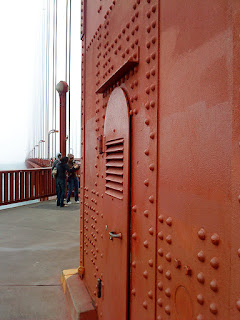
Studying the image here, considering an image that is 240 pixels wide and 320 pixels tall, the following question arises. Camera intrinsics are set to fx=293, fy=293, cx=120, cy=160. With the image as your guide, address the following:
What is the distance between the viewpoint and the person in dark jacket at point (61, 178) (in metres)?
9.04

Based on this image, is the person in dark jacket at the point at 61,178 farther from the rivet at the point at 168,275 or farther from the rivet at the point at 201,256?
the rivet at the point at 201,256

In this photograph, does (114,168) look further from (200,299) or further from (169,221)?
(200,299)

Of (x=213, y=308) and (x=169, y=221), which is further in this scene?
(x=169, y=221)

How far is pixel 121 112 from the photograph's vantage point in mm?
1954

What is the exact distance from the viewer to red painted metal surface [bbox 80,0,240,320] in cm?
98

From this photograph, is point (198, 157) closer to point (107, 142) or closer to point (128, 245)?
point (128, 245)

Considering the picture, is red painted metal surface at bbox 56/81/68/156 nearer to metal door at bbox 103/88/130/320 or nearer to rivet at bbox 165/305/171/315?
metal door at bbox 103/88/130/320

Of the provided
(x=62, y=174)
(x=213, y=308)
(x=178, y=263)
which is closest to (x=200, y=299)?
(x=213, y=308)

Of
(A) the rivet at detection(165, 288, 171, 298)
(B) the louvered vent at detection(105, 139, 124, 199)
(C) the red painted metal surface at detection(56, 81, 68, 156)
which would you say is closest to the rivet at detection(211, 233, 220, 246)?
(A) the rivet at detection(165, 288, 171, 298)

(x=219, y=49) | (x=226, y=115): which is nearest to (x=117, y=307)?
(x=226, y=115)

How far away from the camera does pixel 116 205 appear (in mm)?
2064

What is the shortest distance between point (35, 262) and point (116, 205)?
281cm

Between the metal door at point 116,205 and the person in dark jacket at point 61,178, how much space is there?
6.85m

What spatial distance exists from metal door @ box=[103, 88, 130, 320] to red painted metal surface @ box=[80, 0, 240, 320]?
0.05ft
